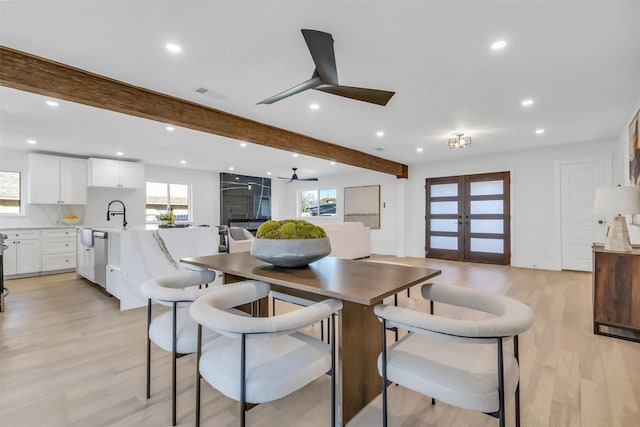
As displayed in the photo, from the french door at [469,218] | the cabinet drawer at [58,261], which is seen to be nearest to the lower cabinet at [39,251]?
the cabinet drawer at [58,261]

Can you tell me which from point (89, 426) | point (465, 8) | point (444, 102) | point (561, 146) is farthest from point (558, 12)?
point (561, 146)

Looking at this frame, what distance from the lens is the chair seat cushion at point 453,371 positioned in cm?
105

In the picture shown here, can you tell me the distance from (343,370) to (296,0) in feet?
6.94

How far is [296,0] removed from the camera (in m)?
1.82

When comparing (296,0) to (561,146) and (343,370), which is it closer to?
(343,370)

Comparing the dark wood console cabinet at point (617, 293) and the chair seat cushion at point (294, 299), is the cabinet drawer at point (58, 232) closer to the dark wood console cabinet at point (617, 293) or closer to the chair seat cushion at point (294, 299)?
the chair seat cushion at point (294, 299)

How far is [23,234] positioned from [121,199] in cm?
194

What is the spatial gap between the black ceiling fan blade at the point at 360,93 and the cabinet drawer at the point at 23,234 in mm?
6176

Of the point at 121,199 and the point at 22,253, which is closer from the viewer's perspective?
the point at 22,253

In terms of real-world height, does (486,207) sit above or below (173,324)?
above

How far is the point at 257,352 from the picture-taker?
1.34 metres

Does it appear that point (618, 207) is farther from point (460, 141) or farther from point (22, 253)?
point (22, 253)

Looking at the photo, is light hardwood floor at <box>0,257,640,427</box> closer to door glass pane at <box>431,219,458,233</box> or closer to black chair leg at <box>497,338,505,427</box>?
black chair leg at <box>497,338,505,427</box>

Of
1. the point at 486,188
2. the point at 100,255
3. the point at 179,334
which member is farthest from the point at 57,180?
the point at 486,188
